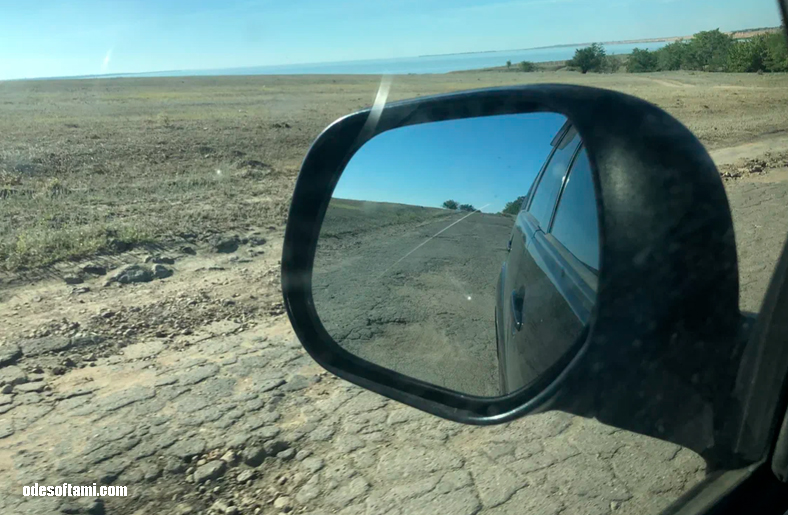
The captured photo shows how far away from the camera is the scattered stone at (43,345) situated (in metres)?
4.54

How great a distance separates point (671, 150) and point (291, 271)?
4.77ft

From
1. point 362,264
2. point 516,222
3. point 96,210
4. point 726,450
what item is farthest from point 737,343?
point 96,210

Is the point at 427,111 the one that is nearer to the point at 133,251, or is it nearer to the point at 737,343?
the point at 737,343

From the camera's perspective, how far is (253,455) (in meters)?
3.21

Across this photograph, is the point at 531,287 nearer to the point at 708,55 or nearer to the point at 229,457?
the point at 229,457

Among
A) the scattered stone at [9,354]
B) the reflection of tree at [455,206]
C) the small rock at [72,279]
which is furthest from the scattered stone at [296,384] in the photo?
the small rock at [72,279]

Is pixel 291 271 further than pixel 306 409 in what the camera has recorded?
No

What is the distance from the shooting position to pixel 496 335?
2.42m

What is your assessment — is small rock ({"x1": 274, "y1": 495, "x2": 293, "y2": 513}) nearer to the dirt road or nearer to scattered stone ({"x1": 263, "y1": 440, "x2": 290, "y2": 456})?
the dirt road

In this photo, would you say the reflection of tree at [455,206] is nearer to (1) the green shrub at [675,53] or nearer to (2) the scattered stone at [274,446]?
(2) the scattered stone at [274,446]

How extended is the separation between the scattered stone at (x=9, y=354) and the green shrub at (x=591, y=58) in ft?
120

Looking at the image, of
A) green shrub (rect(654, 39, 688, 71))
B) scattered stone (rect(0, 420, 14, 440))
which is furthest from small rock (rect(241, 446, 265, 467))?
green shrub (rect(654, 39, 688, 71))

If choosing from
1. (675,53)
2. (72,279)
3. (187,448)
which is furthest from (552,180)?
(675,53)

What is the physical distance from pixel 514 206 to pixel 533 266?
27 centimetres
